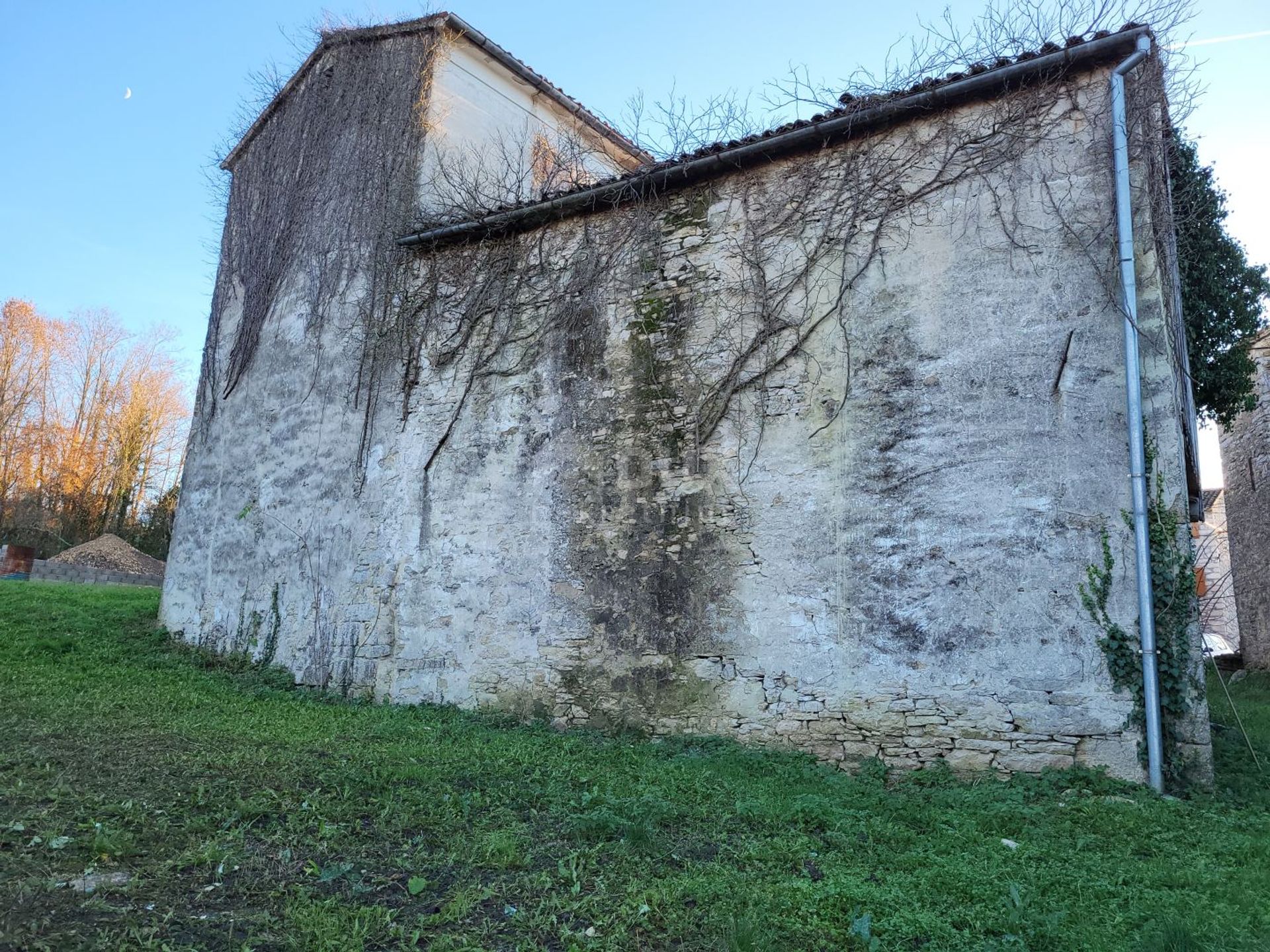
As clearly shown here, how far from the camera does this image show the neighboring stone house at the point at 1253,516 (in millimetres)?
15109

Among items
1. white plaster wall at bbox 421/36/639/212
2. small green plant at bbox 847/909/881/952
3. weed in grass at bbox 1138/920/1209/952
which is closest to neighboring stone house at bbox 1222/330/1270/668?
white plaster wall at bbox 421/36/639/212

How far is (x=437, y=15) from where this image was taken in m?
10.5

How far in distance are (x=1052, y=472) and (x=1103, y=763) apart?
2.04 metres

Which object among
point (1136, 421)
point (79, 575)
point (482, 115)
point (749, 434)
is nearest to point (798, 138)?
point (749, 434)

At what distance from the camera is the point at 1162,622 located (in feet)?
18.7

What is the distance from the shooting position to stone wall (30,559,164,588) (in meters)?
18.5

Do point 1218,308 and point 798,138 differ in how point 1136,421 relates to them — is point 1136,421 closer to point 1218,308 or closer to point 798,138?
A: point 798,138

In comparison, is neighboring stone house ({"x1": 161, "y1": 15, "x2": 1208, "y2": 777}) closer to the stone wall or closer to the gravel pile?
the stone wall

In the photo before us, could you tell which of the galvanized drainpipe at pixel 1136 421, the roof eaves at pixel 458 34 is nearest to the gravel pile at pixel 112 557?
the roof eaves at pixel 458 34

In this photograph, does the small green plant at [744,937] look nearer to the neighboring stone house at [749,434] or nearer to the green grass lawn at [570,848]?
the green grass lawn at [570,848]

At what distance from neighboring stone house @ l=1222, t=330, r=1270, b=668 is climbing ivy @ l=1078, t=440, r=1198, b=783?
11696 millimetres

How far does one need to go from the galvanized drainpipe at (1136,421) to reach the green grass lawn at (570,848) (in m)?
0.52

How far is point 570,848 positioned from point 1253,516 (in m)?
16.8

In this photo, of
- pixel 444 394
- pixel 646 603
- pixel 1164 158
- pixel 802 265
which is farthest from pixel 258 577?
pixel 1164 158
